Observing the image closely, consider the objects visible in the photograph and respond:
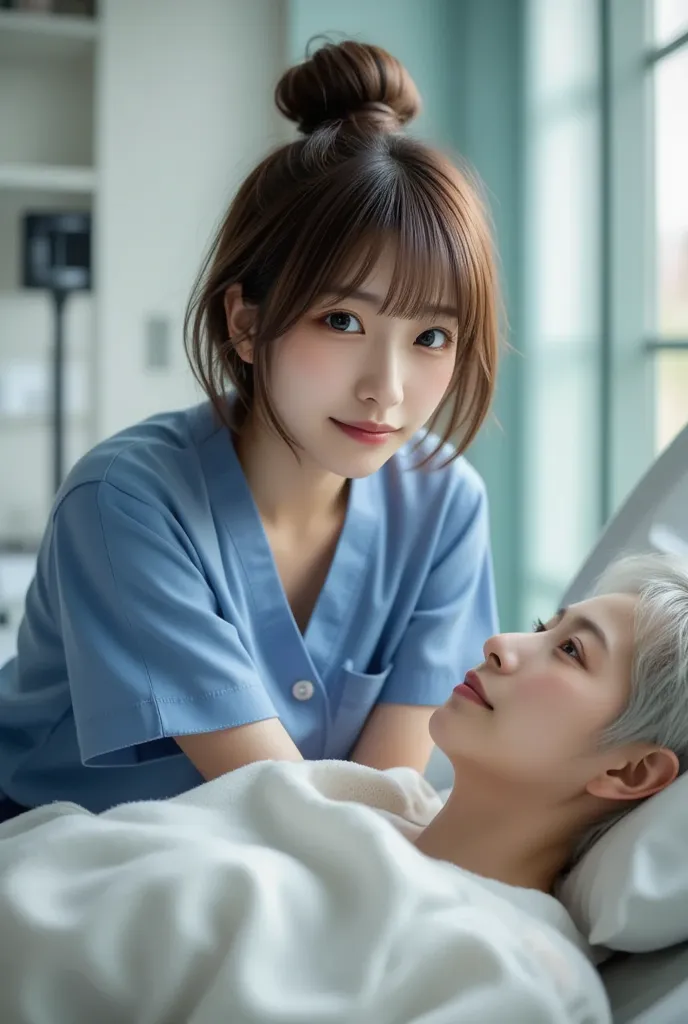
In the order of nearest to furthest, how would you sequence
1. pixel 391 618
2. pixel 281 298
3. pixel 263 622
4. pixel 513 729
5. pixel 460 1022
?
pixel 460 1022, pixel 513 729, pixel 281 298, pixel 263 622, pixel 391 618

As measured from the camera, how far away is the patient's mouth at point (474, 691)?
1149mm

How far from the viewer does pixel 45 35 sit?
358 cm

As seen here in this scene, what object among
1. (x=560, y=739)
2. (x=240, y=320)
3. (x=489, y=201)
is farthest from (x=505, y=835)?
(x=489, y=201)

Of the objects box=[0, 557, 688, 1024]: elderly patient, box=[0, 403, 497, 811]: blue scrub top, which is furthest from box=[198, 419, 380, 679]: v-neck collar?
box=[0, 557, 688, 1024]: elderly patient

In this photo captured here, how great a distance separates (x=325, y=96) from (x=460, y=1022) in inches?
44.1

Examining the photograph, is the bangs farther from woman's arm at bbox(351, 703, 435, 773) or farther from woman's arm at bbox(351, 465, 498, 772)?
woman's arm at bbox(351, 703, 435, 773)

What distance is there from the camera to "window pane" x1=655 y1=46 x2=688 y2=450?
108 inches

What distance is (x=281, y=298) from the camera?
1.29 meters

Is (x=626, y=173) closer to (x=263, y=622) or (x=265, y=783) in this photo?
(x=263, y=622)

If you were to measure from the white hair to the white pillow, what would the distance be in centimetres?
5

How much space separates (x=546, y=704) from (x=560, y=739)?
36mm

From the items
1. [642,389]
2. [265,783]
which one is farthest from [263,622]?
[642,389]

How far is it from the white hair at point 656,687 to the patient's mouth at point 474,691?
0.39 ft

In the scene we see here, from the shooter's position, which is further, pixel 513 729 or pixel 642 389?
pixel 642 389
